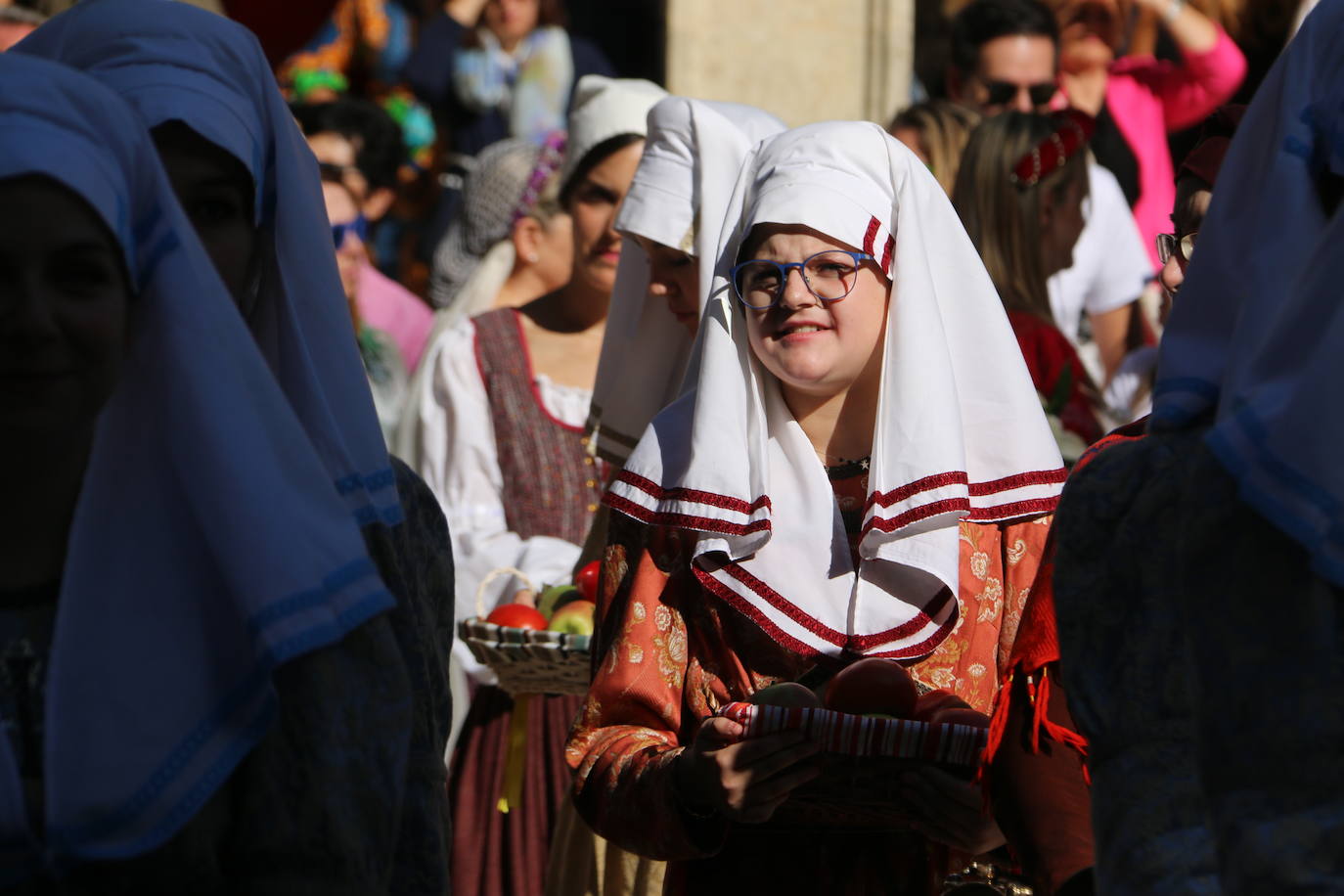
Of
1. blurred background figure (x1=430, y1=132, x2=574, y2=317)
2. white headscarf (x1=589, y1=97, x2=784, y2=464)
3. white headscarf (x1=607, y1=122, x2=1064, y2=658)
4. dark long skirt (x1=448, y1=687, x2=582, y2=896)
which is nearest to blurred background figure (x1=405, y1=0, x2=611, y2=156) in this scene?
blurred background figure (x1=430, y1=132, x2=574, y2=317)

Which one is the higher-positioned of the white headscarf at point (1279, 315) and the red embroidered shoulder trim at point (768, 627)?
the white headscarf at point (1279, 315)

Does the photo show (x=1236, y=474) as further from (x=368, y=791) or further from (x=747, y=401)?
(x=747, y=401)

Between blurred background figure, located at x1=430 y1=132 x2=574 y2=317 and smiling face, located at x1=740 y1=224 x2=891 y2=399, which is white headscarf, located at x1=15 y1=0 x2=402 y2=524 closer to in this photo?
smiling face, located at x1=740 y1=224 x2=891 y2=399

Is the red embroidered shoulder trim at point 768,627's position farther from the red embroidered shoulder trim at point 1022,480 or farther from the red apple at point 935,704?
the red embroidered shoulder trim at point 1022,480

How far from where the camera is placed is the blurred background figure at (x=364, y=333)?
6.39 m

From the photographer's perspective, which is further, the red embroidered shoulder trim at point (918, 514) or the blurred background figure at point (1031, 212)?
the blurred background figure at point (1031, 212)

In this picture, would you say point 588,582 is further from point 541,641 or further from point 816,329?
point 816,329

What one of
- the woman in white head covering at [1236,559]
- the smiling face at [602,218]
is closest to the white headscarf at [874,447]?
the woman in white head covering at [1236,559]

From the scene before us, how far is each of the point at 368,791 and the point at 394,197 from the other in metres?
6.20

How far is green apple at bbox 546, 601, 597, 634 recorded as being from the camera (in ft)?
12.9

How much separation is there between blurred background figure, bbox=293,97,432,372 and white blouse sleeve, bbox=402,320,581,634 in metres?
1.79

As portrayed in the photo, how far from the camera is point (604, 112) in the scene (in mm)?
5203

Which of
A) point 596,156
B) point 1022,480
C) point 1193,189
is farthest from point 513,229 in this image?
point 1193,189

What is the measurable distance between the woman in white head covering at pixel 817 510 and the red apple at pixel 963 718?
25 cm
